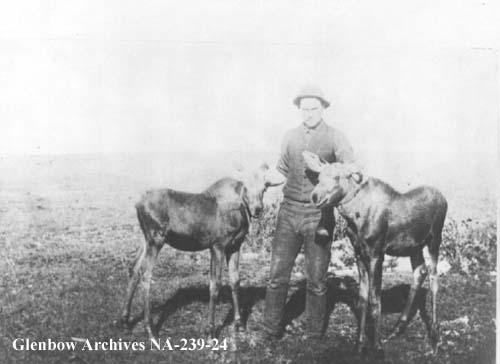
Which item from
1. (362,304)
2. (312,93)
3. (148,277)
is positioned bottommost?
(362,304)

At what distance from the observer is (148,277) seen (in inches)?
232

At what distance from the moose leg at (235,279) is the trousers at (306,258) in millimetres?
309

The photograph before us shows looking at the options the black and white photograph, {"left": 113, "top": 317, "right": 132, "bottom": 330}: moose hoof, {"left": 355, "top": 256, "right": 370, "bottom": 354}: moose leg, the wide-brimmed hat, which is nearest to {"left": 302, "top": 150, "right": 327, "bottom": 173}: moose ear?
the black and white photograph

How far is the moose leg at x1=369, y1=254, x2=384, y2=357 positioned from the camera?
5.77m

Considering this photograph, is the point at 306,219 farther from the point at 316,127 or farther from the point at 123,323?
the point at 123,323

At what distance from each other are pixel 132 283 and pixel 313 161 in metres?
2.35

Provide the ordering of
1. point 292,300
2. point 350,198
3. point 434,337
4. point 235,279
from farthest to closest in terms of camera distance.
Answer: point 292,300, point 235,279, point 434,337, point 350,198

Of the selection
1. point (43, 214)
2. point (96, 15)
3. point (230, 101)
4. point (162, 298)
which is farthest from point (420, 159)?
point (43, 214)

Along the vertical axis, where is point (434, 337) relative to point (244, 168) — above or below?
below

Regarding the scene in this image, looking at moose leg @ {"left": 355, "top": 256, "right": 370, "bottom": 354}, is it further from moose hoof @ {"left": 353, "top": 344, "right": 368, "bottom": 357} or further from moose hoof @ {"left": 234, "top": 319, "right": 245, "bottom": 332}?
moose hoof @ {"left": 234, "top": 319, "right": 245, "bottom": 332}

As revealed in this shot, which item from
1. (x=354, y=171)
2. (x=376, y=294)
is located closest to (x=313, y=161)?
(x=354, y=171)

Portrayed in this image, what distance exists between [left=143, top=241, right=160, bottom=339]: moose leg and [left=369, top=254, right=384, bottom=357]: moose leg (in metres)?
2.27

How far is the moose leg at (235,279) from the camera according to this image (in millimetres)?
6230

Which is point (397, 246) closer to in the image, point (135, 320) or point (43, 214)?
point (135, 320)
